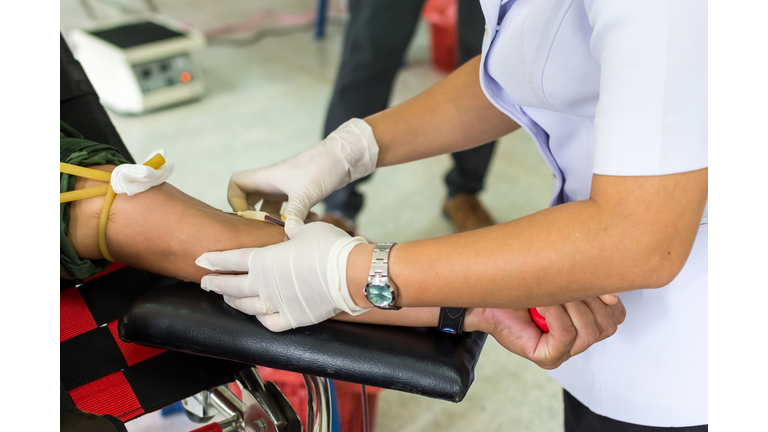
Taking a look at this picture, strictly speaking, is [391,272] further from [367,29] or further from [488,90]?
[367,29]

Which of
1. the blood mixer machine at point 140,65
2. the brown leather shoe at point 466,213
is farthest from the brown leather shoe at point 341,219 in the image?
the blood mixer machine at point 140,65

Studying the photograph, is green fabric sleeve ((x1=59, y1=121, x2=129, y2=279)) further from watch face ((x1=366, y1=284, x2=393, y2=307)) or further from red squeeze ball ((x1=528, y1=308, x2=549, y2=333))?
red squeeze ball ((x1=528, y1=308, x2=549, y2=333))

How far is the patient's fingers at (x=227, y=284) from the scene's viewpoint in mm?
771

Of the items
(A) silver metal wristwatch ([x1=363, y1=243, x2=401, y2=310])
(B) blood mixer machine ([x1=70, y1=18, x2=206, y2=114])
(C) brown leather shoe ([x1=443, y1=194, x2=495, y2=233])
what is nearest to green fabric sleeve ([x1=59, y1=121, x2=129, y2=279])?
(A) silver metal wristwatch ([x1=363, y1=243, x2=401, y2=310])

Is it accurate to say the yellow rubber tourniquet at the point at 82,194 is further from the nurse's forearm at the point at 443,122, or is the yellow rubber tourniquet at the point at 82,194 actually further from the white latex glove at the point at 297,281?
the nurse's forearm at the point at 443,122

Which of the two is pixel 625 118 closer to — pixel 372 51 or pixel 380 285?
pixel 380 285

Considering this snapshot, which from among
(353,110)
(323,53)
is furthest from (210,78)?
(353,110)

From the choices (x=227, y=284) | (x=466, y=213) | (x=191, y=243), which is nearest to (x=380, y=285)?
(x=227, y=284)

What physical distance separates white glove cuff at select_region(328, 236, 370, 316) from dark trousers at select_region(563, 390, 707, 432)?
1.64 ft

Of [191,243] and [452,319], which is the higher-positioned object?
[191,243]

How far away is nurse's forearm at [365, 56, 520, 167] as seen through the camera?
3.35 ft

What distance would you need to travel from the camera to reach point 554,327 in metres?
0.76

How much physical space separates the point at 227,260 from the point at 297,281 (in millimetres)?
134
